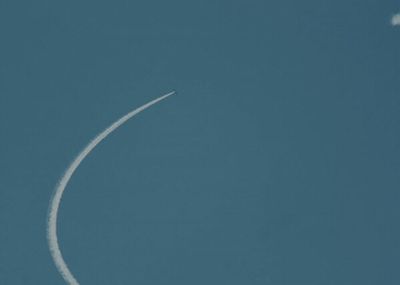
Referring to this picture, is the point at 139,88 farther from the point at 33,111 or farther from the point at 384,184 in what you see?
the point at 384,184

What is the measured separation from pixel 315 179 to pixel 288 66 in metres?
0.18

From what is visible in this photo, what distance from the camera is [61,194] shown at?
3.15 ft

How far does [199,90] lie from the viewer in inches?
38.5

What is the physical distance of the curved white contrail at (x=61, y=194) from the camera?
3.12 feet

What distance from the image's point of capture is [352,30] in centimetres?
99

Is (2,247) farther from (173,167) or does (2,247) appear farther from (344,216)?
(344,216)

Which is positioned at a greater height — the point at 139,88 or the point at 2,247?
the point at 139,88

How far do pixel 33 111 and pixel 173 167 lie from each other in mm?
228

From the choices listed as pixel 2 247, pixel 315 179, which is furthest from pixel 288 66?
pixel 2 247

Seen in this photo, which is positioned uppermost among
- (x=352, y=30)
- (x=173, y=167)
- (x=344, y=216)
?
(x=352, y=30)

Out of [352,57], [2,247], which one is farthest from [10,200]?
[352,57]

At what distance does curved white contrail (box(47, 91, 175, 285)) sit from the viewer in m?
0.95

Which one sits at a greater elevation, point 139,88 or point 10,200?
point 139,88

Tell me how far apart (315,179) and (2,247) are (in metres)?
0.48
